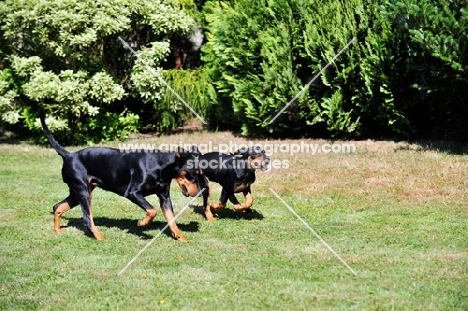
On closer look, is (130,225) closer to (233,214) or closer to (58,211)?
(58,211)

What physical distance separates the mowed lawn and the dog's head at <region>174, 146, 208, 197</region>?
653 millimetres

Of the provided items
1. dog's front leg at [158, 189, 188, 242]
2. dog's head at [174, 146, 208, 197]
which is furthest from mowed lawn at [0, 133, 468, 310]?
dog's head at [174, 146, 208, 197]

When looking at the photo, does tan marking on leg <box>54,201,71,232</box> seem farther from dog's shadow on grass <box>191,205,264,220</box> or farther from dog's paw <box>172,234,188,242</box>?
dog's shadow on grass <box>191,205,264,220</box>

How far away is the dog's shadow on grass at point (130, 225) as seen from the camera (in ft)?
29.3

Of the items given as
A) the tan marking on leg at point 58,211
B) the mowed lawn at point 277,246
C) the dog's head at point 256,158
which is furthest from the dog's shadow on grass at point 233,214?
the tan marking on leg at point 58,211

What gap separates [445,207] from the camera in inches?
394

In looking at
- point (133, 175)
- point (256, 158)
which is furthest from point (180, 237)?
point (256, 158)

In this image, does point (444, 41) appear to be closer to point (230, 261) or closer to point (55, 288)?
point (230, 261)

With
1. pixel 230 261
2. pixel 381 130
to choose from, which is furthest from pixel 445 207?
pixel 381 130

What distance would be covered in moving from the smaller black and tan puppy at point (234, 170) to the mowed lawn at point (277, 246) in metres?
0.28

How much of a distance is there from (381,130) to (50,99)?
7.35 meters

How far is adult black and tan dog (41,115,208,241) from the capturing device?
835 centimetres

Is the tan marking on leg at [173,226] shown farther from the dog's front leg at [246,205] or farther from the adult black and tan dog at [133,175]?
the dog's front leg at [246,205]

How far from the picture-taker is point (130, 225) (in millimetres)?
9414
